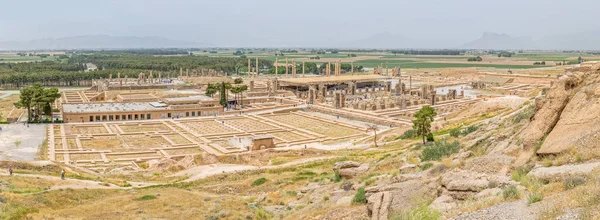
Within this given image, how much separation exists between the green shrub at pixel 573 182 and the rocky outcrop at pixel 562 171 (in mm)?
412

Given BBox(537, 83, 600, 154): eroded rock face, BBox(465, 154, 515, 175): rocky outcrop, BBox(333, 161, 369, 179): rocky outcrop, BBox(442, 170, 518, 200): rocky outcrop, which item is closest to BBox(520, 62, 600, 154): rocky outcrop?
BBox(537, 83, 600, 154): eroded rock face

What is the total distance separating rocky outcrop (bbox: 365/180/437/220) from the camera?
1240cm

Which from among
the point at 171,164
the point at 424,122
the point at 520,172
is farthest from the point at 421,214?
the point at 171,164

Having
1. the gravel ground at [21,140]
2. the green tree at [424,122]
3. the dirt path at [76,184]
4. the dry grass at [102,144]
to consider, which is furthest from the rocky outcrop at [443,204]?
the dry grass at [102,144]

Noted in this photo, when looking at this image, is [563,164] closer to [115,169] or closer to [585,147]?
[585,147]

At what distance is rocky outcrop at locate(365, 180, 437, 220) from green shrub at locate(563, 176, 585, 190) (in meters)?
3.53

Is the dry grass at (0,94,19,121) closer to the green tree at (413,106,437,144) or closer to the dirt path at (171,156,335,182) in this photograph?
the dirt path at (171,156,335,182)

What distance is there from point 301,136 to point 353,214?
3811cm

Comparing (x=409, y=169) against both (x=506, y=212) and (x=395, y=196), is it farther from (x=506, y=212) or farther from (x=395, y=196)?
(x=506, y=212)

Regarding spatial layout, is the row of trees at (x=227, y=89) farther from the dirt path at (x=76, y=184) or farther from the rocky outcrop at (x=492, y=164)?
the rocky outcrop at (x=492, y=164)

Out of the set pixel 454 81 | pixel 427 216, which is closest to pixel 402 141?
pixel 427 216

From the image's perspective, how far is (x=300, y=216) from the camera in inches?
609

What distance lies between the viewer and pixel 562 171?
11016 mm

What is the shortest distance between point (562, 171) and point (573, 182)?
4.33 feet
